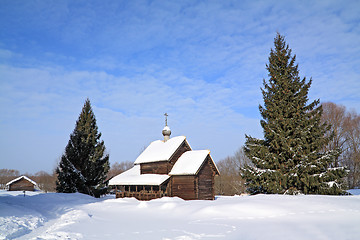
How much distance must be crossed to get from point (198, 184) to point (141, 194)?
6.79 metres

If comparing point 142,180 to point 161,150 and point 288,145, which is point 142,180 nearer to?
point 161,150

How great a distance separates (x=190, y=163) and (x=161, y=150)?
516 cm

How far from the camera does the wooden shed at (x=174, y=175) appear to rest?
88.9ft

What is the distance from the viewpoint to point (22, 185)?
53.8m

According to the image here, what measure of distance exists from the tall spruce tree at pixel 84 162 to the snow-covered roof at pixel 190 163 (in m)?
10.4

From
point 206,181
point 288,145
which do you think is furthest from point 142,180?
point 288,145

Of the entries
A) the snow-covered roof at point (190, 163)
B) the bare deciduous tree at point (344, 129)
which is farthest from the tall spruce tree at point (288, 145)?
the bare deciduous tree at point (344, 129)

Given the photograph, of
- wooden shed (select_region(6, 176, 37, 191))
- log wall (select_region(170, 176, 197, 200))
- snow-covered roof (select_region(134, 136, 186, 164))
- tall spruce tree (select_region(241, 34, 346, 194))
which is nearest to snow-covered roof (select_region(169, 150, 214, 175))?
log wall (select_region(170, 176, 197, 200))

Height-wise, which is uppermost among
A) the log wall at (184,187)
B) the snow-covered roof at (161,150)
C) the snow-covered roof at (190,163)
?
the snow-covered roof at (161,150)

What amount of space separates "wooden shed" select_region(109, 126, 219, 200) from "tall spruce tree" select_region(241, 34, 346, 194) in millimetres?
5169

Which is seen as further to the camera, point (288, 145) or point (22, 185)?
point (22, 185)

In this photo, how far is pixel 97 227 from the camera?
10211 millimetres

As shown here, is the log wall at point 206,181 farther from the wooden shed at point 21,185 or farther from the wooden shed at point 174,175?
the wooden shed at point 21,185

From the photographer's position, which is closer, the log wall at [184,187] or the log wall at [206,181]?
the log wall at [184,187]
